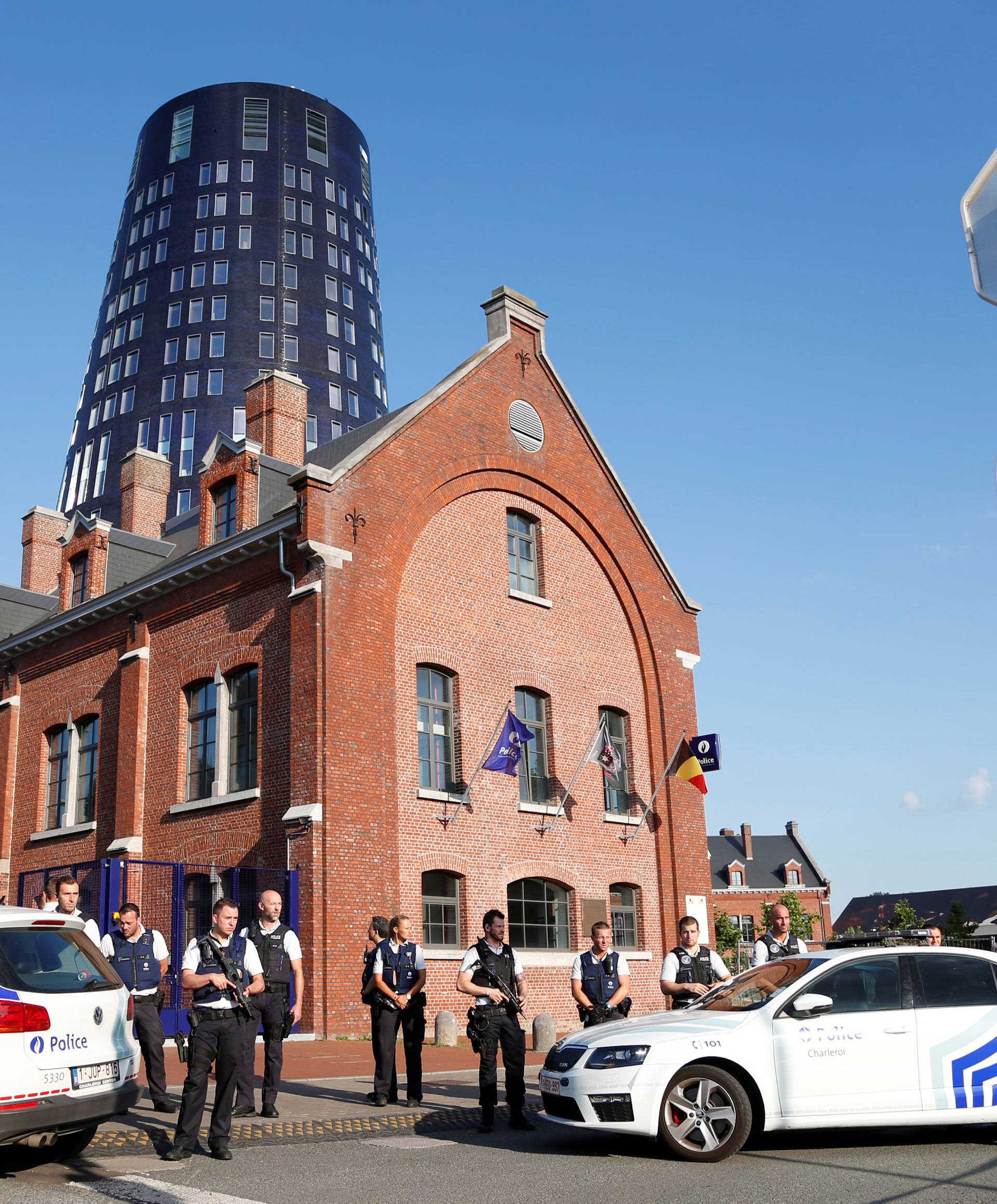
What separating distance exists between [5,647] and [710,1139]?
74.6 ft

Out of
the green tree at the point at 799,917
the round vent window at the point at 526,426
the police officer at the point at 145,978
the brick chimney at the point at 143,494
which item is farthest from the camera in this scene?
the green tree at the point at 799,917

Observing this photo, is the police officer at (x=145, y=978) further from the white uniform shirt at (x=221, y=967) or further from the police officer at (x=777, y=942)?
the police officer at (x=777, y=942)

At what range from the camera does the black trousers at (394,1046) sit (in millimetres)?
11086

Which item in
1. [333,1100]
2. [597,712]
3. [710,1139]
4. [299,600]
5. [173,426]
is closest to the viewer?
[710,1139]

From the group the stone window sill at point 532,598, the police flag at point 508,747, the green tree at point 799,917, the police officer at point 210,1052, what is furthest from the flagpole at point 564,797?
the green tree at point 799,917

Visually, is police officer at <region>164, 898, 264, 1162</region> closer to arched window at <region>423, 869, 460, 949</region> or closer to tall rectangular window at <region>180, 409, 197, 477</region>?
arched window at <region>423, 869, 460, 949</region>

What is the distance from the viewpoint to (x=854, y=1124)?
27.6ft

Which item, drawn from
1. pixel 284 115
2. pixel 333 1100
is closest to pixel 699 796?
pixel 333 1100

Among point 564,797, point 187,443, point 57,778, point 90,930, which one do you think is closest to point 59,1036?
point 90,930

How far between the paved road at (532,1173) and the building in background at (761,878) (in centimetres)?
7468

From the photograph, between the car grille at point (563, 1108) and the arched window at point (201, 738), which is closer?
the car grille at point (563, 1108)

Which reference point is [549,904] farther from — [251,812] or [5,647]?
[5,647]

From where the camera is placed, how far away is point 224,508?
23.0 metres

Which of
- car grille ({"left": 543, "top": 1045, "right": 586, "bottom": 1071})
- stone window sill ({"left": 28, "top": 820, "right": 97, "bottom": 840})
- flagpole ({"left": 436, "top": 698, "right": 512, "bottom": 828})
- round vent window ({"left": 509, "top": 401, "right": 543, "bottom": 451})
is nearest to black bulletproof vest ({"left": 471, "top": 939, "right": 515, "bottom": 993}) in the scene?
car grille ({"left": 543, "top": 1045, "right": 586, "bottom": 1071})
